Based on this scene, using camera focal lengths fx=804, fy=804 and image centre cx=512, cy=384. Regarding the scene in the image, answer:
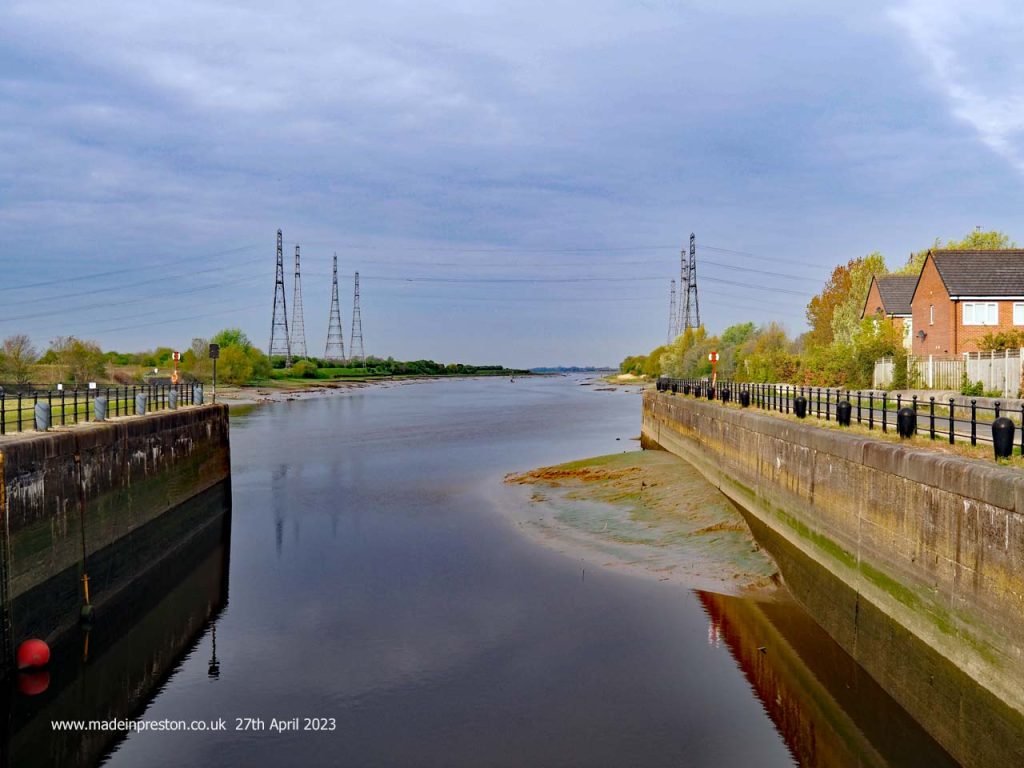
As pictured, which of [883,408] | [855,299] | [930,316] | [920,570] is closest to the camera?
[920,570]

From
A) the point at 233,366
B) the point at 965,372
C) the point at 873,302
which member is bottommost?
the point at 965,372

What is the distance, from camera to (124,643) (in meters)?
15.1

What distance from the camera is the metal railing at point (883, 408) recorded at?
14734mm

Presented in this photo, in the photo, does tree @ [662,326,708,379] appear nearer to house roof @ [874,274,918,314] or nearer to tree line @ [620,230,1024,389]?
tree line @ [620,230,1024,389]

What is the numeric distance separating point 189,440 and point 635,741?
64.0ft

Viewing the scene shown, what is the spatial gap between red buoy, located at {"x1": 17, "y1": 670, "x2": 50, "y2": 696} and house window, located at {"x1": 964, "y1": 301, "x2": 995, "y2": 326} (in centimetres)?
4673

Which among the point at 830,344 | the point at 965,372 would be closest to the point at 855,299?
the point at 830,344

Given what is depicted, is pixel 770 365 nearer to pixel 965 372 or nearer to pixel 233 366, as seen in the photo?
pixel 965 372

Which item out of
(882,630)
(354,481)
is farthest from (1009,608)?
(354,481)

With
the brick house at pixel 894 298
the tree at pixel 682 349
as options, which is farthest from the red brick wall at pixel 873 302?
the tree at pixel 682 349

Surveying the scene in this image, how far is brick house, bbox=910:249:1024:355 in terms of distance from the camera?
1770 inches

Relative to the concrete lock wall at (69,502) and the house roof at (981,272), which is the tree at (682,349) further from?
the concrete lock wall at (69,502)

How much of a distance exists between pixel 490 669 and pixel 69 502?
891 cm

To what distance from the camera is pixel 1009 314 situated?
44969mm
